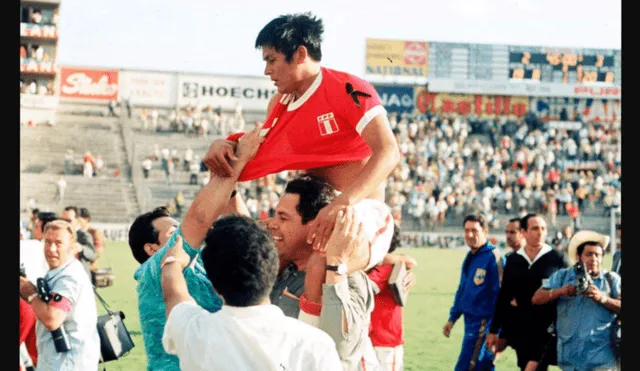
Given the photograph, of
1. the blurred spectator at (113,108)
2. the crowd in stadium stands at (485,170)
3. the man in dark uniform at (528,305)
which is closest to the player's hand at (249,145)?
the man in dark uniform at (528,305)

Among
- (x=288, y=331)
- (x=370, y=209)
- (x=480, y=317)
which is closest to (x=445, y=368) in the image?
(x=480, y=317)

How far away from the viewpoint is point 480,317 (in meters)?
8.82

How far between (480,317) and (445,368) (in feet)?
5.90

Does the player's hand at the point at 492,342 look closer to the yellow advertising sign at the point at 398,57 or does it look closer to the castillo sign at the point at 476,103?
the castillo sign at the point at 476,103

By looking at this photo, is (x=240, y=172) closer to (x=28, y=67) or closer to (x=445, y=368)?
(x=445, y=368)

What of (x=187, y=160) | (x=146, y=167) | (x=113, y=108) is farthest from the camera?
(x=113, y=108)

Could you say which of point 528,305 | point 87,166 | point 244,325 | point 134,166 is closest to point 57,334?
point 244,325

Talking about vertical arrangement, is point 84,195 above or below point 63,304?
above

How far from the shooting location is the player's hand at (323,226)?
3.59 metres

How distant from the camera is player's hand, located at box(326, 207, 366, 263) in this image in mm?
3477

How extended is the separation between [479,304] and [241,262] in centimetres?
626

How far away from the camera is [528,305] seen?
28.5ft

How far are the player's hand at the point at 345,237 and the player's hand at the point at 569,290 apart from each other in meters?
4.46

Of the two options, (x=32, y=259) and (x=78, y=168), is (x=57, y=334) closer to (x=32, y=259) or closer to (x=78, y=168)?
(x=32, y=259)
